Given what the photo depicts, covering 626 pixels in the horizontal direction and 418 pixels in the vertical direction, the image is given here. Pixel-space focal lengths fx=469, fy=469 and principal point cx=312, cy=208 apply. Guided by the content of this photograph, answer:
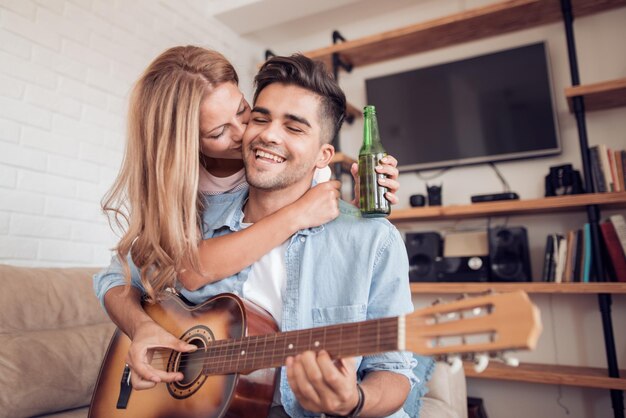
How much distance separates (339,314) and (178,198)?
519 millimetres

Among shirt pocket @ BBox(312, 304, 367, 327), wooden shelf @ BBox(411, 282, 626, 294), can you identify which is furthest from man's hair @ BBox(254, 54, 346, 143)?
wooden shelf @ BBox(411, 282, 626, 294)

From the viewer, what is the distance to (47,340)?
1.53 m

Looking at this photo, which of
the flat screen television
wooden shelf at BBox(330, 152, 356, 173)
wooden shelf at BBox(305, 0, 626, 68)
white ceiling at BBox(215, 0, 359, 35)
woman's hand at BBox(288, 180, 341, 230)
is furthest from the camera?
white ceiling at BBox(215, 0, 359, 35)

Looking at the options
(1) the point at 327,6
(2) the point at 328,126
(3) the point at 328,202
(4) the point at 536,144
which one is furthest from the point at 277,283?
(1) the point at 327,6

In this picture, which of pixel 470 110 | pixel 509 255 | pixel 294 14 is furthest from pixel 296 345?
pixel 294 14

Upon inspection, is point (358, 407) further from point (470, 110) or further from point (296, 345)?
point (470, 110)

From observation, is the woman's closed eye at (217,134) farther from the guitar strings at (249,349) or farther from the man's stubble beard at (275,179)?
the guitar strings at (249,349)

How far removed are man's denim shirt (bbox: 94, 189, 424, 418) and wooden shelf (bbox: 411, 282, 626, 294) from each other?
3.85 feet

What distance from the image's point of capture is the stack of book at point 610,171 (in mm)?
2225

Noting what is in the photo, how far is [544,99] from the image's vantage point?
264cm

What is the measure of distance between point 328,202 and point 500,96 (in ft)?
6.71

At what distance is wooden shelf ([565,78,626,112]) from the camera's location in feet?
7.29

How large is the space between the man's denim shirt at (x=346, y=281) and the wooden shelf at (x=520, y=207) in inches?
56.4

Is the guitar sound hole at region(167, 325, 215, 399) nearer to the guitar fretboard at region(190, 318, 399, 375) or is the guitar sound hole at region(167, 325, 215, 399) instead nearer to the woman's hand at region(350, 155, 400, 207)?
the guitar fretboard at region(190, 318, 399, 375)
